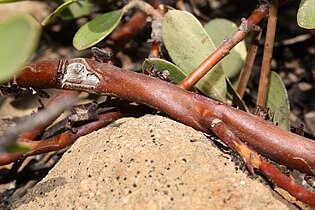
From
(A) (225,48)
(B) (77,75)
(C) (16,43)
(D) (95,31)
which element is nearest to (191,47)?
(A) (225,48)

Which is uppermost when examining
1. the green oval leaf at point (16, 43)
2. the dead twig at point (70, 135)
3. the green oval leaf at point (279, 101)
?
the green oval leaf at point (16, 43)

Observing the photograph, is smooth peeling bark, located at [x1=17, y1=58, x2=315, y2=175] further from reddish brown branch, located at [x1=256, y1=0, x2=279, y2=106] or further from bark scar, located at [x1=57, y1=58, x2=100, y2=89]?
reddish brown branch, located at [x1=256, y1=0, x2=279, y2=106]

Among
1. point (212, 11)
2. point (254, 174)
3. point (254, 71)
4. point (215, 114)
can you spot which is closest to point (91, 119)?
point (215, 114)

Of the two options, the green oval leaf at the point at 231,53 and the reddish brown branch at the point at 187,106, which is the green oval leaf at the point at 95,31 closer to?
the reddish brown branch at the point at 187,106

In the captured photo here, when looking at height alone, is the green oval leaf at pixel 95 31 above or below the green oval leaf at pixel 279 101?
above

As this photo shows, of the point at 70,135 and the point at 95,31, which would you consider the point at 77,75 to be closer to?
the point at 70,135

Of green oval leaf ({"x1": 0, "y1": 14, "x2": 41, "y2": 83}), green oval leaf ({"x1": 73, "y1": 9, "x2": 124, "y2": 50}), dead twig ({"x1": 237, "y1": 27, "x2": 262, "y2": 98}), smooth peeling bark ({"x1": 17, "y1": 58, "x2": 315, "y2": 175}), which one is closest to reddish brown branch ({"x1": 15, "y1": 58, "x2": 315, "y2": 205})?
smooth peeling bark ({"x1": 17, "y1": 58, "x2": 315, "y2": 175})

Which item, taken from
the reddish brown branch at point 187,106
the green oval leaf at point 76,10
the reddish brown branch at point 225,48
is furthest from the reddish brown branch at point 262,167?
the green oval leaf at point 76,10
